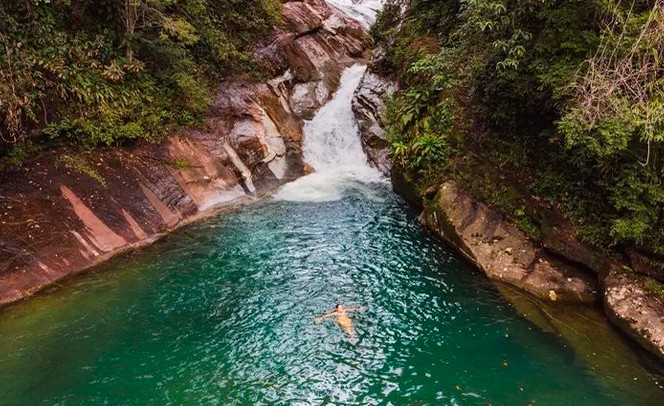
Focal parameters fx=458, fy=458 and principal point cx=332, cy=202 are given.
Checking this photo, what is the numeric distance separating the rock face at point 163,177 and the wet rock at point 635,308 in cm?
1011

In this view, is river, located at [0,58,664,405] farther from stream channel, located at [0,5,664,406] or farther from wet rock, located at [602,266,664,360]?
wet rock, located at [602,266,664,360]

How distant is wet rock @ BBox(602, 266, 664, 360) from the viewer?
25.5 feet

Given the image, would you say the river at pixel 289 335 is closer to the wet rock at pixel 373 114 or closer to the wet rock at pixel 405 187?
the wet rock at pixel 405 187

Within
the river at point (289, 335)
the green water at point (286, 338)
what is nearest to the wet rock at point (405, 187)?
the river at point (289, 335)

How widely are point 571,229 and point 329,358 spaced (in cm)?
592

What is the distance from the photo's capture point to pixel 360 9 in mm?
28828

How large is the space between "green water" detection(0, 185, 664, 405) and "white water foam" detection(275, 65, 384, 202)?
393 centimetres

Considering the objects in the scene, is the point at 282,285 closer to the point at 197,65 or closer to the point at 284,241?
the point at 284,241

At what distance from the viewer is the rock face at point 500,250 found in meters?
9.28

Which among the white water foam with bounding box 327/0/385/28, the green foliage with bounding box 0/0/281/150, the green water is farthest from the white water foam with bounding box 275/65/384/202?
the white water foam with bounding box 327/0/385/28

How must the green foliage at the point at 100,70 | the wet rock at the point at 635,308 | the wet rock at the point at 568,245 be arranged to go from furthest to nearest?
1. the green foliage at the point at 100,70
2. the wet rock at the point at 568,245
3. the wet rock at the point at 635,308

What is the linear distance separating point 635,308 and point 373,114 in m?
11.9

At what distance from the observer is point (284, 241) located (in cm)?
1173

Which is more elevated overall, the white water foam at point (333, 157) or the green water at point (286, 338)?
the white water foam at point (333, 157)
